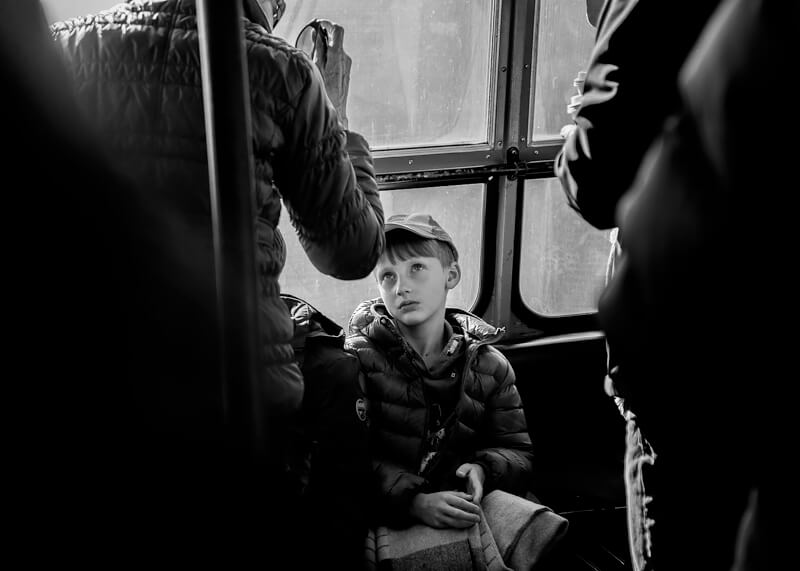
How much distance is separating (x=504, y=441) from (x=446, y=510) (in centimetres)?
39

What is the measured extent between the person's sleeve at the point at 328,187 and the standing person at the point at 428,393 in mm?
705

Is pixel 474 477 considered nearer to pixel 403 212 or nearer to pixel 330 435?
pixel 330 435

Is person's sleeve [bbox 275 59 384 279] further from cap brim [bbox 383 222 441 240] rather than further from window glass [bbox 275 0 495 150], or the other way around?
window glass [bbox 275 0 495 150]

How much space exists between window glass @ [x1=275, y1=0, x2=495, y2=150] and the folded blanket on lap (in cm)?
132

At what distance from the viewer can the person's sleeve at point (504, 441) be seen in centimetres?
252

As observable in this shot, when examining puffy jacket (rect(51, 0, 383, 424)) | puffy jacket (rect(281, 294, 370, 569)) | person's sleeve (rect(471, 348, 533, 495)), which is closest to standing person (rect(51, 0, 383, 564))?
puffy jacket (rect(51, 0, 383, 424))

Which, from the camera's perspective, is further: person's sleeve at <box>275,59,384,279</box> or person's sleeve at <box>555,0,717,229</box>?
person's sleeve at <box>275,59,384,279</box>

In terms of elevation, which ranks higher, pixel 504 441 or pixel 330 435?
pixel 330 435

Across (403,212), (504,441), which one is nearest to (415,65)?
(403,212)

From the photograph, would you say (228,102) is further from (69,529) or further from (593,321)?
(593,321)

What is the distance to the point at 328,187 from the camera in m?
1.69

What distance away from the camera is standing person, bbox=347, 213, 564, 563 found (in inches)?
96.3

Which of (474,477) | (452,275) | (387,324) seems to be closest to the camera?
(474,477)

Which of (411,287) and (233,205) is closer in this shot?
(233,205)
